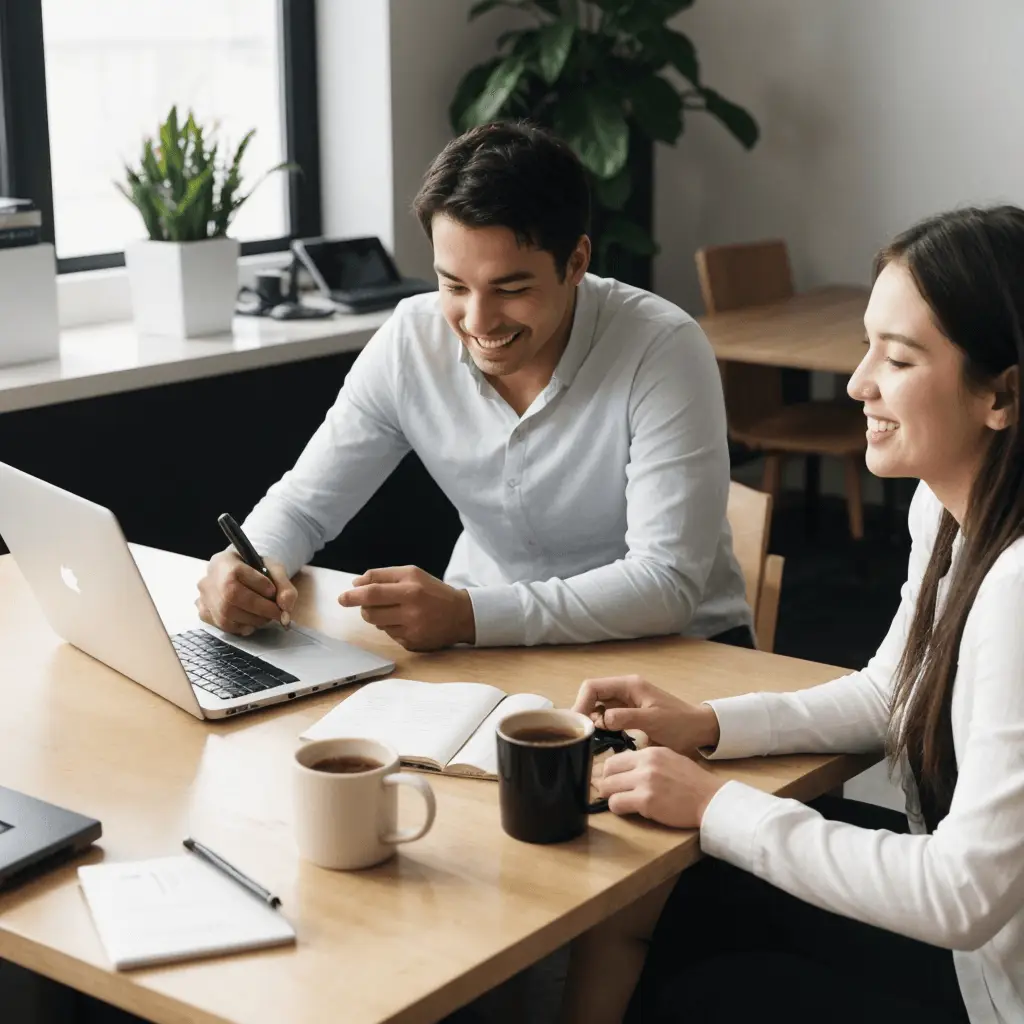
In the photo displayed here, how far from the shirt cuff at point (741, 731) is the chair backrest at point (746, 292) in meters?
2.57

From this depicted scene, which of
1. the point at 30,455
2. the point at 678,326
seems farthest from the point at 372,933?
the point at 30,455

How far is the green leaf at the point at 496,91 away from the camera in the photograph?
3812 mm

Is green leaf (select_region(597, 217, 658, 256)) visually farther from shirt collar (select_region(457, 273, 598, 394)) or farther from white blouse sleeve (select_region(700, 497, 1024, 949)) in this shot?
white blouse sleeve (select_region(700, 497, 1024, 949))

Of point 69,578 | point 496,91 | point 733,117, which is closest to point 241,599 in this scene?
point 69,578

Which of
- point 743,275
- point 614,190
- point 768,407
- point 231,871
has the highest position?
point 614,190

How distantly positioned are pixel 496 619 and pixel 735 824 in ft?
1.64

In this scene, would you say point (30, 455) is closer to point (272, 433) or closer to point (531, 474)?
point (272, 433)

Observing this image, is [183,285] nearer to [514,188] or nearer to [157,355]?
[157,355]

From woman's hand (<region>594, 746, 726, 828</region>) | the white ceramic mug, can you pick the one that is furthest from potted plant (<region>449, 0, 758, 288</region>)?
the white ceramic mug

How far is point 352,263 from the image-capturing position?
357 centimetres

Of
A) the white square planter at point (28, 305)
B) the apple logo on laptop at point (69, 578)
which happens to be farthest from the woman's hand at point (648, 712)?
the white square planter at point (28, 305)

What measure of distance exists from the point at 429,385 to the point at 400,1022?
1173 millimetres

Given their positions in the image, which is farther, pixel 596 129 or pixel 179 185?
pixel 596 129

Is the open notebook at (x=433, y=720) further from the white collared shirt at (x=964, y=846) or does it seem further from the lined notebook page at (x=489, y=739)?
the white collared shirt at (x=964, y=846)
